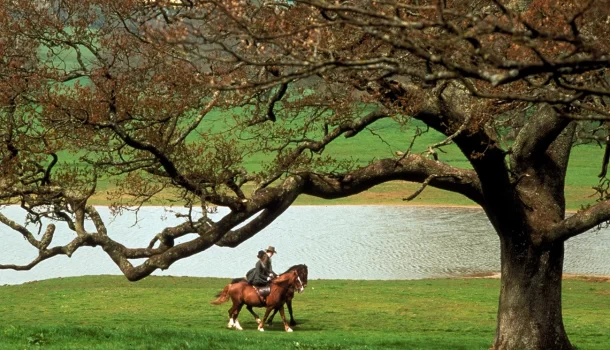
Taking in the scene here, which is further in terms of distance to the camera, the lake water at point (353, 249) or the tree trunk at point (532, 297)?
the lake water at point (353, 249)

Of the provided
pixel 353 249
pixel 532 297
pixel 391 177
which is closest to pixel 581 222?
pixel 532 297

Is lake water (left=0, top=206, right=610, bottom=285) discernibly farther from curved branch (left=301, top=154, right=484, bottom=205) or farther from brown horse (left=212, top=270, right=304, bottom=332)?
curved branch (left=301, top=154, right=484, bottom=205)

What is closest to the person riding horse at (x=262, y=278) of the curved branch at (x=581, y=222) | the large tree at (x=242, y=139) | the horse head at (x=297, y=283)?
the horse head at (x=297, y=283)

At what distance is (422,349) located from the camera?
2066 cm

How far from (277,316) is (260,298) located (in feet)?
13.1

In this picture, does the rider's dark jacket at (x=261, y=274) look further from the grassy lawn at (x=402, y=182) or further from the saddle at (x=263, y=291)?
the grassy lawn at (x=402, y=182)

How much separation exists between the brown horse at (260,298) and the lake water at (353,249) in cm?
1162

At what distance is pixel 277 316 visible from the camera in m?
29.6

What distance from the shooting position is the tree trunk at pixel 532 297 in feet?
65.2

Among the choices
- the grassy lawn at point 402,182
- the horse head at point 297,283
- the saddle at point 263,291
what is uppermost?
the grassy lawn at point 402,182

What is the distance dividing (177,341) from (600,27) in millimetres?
9352

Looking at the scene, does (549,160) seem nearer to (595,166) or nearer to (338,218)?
(338,218)

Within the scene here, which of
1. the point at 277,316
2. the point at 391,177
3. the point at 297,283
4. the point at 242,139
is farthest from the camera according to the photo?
the point at 277,316

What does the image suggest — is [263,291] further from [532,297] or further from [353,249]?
[353,249]
